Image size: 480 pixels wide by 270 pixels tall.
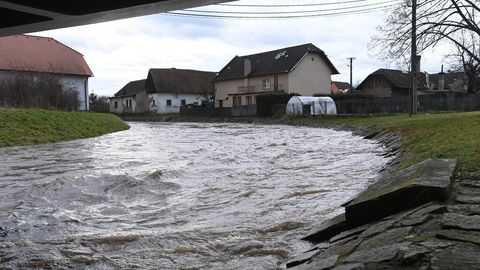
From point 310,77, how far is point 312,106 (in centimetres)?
2364

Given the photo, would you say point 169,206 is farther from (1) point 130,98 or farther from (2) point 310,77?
(1) point 130,98

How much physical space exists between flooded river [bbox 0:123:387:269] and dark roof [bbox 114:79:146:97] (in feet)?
282

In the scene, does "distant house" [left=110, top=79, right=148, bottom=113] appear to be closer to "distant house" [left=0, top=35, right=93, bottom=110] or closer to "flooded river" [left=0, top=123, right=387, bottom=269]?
"distant house" [left=0, top=35, right=93, bottom=110]

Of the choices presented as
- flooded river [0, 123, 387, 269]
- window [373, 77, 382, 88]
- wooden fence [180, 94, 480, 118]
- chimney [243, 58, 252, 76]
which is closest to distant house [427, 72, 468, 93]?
window [373, 77, 382, 88]

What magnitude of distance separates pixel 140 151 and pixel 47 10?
13306mm

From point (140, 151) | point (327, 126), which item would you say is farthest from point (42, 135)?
point (327, 126)

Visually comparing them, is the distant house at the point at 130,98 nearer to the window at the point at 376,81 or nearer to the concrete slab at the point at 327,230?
the window at the point at 376,81

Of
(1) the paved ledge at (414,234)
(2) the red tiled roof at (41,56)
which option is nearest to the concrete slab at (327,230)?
(1) the paved ledge at (414,234)

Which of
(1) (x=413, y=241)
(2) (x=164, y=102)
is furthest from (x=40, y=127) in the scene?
(2) (x=164, y=102)

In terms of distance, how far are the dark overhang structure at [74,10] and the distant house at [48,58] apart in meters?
48.1

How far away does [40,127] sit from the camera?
29562mm

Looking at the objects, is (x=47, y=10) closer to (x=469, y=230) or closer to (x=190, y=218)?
(x=190, y=218)

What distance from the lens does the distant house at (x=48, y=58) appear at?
58.9 m

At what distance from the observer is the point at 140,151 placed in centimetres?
2330
